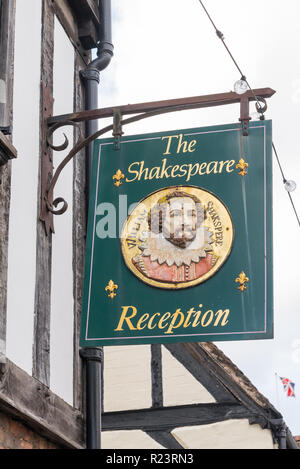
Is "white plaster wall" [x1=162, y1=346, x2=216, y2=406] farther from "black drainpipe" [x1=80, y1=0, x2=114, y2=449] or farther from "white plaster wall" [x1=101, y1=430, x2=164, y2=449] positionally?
"black drainpipe" [x1=80, y1=0, x2=114, y2=449]

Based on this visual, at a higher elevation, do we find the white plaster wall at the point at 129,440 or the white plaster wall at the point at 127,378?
the white plaster wall at the point at 127,378

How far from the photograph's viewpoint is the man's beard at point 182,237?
6.73m

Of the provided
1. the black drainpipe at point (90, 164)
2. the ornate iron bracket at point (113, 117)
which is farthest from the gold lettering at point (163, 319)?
the black drainpipe at point (90, 164)

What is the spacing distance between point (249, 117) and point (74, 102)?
1954 millimetres

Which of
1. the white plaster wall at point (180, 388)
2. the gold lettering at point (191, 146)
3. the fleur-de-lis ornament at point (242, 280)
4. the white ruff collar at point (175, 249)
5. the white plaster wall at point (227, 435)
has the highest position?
the gold lettering at point (191, 146)

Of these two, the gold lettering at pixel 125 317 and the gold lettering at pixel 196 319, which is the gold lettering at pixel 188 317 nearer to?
the gold lettering at pixel 196 319

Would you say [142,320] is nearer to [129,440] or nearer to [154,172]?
[154,172]

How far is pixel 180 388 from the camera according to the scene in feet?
39.7

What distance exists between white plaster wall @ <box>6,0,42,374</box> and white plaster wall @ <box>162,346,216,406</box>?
547 cm

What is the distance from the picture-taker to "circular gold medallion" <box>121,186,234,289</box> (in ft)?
21.6

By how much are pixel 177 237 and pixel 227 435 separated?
19.0ft

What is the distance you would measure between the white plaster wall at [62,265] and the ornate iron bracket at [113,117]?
25 centimetres

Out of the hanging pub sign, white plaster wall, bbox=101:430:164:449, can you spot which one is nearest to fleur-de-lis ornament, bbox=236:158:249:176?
the hanging pub sign

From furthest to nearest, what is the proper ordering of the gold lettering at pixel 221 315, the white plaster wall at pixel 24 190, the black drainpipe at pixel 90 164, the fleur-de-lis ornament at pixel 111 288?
the black drainpipe at pixel 90 164
the fleur-de-lis ornament at pixel 111 288
the white plaster wall at pixel 24 190
the gold lettering at pixel 221 315
